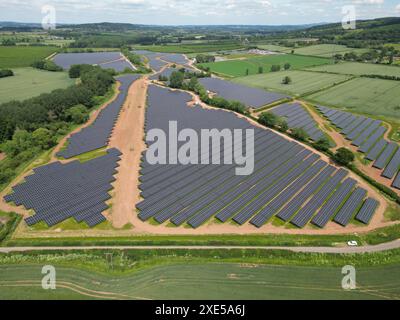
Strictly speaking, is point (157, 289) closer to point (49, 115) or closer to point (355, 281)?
point (355, 281)

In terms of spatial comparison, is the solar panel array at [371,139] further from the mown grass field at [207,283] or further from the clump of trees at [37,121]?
the clump of trees at [37,121]

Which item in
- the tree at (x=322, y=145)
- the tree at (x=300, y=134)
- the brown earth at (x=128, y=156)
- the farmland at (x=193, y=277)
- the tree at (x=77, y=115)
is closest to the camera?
the farmland at (x=193, y=277)

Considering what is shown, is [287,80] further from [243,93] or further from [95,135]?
[95,135]

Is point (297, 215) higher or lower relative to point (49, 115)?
lower

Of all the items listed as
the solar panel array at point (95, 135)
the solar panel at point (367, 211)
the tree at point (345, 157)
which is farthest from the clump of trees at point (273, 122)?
the solar panel array at point (95, 135)

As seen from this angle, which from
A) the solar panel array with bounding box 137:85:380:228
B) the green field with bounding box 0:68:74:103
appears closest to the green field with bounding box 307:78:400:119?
the solar panel array with bounding box 137:85:380:228

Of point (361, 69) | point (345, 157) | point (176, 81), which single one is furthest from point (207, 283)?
point (361, 69)

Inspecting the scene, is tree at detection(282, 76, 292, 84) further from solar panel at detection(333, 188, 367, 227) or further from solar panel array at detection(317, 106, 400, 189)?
solar panel at detection(333, 188, 367, 227)

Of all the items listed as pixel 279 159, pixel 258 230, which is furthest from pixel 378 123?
pixel 258 230
